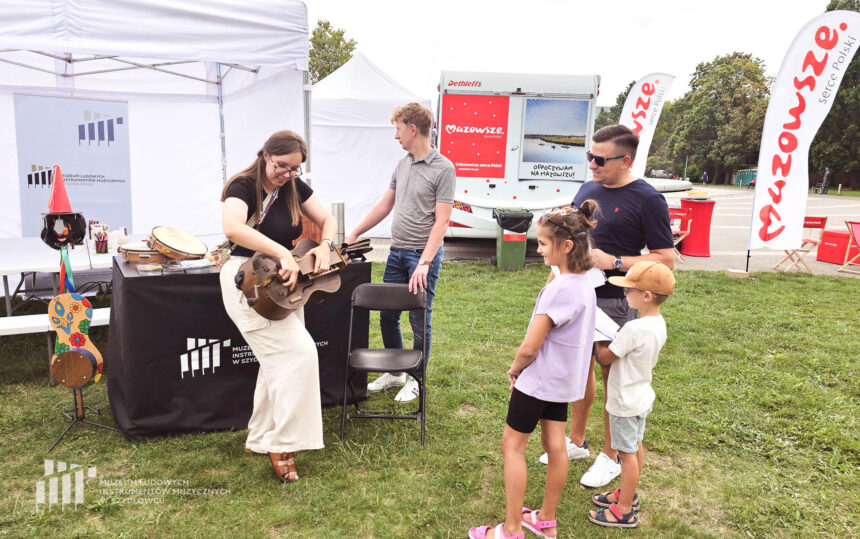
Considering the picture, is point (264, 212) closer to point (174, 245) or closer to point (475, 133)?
point (174, 245)

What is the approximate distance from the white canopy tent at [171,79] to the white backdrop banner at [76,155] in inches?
2.8

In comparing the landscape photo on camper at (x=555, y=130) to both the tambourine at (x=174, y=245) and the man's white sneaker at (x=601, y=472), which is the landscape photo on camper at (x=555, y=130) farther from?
the man's white sneaker at (x=601, y=472)

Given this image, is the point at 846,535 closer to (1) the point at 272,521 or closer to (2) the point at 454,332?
(1) the point at 272,521

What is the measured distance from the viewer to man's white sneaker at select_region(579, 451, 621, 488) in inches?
111

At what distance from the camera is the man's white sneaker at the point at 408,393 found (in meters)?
3.76

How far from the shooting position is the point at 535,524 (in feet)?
7.95

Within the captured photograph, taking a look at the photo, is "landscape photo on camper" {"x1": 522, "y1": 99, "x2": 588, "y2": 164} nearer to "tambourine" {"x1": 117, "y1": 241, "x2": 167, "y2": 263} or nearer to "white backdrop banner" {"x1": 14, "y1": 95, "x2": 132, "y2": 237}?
"white backdrop banner" {"x1": 14, "y1": 95, "x2": 132, "y2": 237}

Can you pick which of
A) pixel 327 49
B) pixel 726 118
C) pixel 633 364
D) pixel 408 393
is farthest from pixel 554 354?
pixel 726 118

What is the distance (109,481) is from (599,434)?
267 cm

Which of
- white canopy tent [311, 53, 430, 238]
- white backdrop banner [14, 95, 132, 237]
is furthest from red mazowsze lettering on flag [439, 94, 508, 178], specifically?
white backdrop banner [14, 95, 132, 237]

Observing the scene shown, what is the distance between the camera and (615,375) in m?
2.46

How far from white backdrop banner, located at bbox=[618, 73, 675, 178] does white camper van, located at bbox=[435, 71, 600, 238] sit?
1.88 meters

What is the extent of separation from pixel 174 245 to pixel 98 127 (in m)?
3.38

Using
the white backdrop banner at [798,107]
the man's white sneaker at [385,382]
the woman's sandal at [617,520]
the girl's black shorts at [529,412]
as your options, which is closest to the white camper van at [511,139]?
the white backdrop banner at [798,107]
